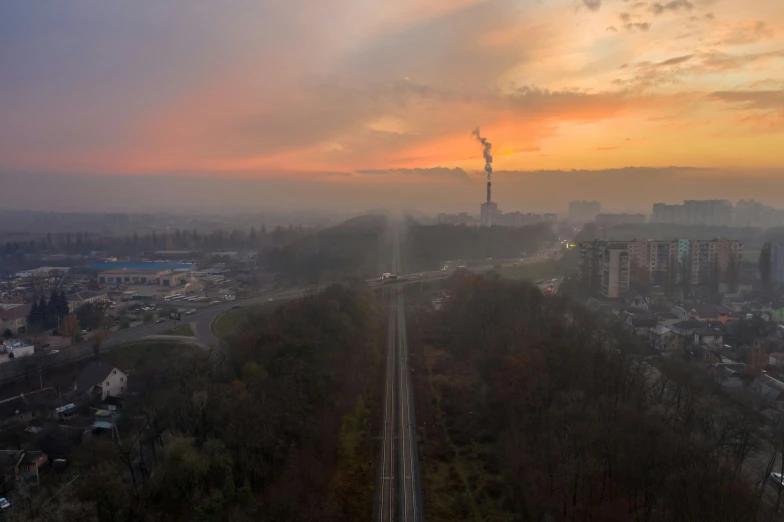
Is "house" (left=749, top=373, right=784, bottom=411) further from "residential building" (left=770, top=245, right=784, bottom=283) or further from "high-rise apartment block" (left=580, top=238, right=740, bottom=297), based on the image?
"residential building" (left=770, top=245, right=784, bottom=283)

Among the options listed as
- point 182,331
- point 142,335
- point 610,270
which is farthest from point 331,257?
point 610,270

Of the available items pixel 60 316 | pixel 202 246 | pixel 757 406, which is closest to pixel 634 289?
pixel 757 406

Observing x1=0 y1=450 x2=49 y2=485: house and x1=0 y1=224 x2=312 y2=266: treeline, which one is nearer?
x1=0 y1=450 x2=49 y2=485: house

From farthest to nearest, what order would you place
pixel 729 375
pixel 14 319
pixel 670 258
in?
pixel 670 258, pixel 14 319, pixel 729 375

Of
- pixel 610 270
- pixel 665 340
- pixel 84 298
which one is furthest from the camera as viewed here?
pixel 610 270

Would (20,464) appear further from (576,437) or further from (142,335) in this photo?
(576,437)

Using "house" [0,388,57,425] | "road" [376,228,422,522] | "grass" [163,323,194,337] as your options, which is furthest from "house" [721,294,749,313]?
"house" [0,388,57,425]

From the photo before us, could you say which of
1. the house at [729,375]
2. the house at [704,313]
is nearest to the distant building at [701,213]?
the house at [704,313]
